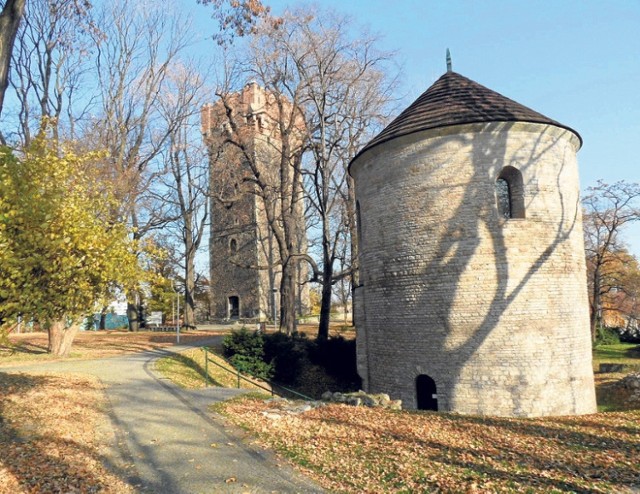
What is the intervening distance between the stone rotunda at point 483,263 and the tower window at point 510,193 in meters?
0.03

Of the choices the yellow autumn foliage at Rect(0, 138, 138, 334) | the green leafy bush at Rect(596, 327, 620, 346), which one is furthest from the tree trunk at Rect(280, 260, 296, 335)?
the green leafy bush at Rect(596, 327, 620, 346)

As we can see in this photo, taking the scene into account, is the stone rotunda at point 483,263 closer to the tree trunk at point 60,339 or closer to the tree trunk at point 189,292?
the tree trunk at point 60,339

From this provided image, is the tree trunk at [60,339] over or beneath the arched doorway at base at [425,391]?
over

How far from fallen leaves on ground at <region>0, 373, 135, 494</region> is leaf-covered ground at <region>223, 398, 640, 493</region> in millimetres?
2474

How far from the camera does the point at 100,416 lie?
8953 mm

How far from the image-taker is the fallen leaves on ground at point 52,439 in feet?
19.2

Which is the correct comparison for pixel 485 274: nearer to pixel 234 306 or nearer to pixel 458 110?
pixel 458 110

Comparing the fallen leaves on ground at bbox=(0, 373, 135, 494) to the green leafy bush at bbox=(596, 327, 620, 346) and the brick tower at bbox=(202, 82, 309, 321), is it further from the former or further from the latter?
the green leafy bush at bbox=(596, 327, 620, 346)

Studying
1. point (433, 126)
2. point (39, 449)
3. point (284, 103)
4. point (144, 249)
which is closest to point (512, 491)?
point (39, 449)

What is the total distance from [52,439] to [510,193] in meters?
12.1

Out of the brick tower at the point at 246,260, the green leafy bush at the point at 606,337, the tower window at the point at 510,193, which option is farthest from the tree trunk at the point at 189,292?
the green leafy bush at the point at 606,337

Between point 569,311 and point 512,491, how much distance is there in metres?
8.55

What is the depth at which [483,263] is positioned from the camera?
1241 cm

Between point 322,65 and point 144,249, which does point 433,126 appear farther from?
point 322,65
